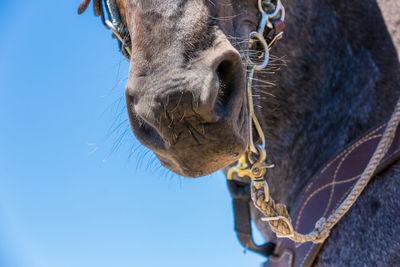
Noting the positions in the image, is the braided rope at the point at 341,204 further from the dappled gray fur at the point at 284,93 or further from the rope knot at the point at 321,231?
the dappled gray fur at the point at 284,93

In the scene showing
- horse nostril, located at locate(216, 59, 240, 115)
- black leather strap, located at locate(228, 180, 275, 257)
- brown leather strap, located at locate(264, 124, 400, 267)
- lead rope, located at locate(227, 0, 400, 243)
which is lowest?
black leather strap, located at locate(228, 180, 275, 257)

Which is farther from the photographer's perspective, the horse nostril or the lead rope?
the lead rope

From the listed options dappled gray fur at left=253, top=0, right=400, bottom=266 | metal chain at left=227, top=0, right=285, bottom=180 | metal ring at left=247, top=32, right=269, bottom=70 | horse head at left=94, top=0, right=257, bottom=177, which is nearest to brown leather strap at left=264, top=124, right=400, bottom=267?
dappled gray fur at left=253, top=0, right=400, bottom=266

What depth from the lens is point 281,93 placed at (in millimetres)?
2613

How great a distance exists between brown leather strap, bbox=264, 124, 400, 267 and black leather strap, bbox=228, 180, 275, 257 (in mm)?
179

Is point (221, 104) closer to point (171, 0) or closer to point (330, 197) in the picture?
point (171, 0)

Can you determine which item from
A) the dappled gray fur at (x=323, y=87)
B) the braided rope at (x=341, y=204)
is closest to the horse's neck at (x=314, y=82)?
the dappled gray fur at (x=323, y=87)

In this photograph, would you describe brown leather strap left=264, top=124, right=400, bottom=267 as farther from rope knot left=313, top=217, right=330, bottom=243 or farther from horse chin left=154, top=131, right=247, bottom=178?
horse chin left=154, top=131, right=247, bottom=178

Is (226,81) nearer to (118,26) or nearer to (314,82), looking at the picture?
(118,26)

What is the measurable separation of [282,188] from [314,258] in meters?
0.53

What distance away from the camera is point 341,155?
2.29 meters

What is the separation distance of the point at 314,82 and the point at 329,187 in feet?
2.18

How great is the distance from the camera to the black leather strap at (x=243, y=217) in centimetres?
260

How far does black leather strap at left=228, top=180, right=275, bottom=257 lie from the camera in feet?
8.53
